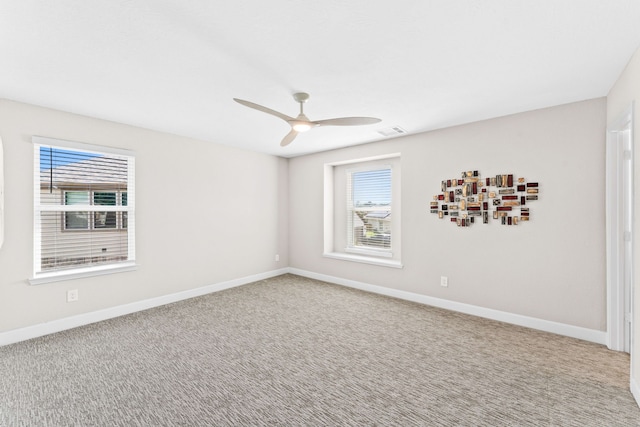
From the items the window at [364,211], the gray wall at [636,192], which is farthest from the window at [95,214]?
the gray wall at [636,192]

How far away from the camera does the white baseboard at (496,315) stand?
2869 mm

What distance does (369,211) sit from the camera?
5.00m

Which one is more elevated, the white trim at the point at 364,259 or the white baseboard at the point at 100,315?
the white trim at the point at 364,259

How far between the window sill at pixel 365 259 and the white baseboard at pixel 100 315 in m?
1.73

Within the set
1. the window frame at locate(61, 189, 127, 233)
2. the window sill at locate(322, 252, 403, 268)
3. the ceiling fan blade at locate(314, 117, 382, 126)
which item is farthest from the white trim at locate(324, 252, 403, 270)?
the window frame at locate(61, 189, 127, 233)

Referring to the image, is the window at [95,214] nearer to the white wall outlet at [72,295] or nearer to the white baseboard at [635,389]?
the white wall outlet at [72,295]

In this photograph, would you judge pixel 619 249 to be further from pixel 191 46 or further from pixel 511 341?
pixel 191 46

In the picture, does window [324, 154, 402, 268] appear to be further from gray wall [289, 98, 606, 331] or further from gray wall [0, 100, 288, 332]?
gray wall [0, 100, 288, 332]

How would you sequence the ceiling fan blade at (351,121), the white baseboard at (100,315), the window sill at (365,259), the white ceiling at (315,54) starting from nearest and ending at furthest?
the white ceiling at (315,54)
the ceiling fan blade at (351,121)
the white baseboard at (100,315)
the window sill at (365,259)

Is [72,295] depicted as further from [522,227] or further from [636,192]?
[636,192]

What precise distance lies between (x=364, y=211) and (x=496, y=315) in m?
2.49

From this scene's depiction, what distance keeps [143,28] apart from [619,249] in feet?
13.9

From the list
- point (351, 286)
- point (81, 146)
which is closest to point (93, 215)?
point (81, 146)

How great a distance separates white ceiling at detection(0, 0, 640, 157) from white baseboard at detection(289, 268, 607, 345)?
236 centimetres
